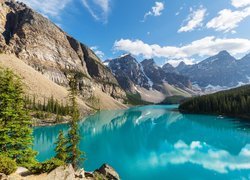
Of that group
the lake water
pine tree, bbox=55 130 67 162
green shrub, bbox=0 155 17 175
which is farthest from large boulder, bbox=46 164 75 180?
the lake water

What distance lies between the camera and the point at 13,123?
81.9ft

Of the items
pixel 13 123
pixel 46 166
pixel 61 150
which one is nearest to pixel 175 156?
pixel 61 150

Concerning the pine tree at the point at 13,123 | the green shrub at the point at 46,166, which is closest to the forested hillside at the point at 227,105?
the pine tree at the point at 13,123

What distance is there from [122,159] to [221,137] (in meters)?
49.7

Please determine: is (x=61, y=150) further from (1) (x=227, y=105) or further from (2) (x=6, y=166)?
(1) (x=227, y=105)

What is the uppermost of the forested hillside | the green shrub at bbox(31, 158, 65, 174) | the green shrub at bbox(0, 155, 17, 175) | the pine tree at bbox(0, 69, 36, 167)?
the forested hillside

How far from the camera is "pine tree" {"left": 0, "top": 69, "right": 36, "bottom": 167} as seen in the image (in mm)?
24281

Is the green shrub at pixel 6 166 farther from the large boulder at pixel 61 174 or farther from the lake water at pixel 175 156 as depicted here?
the lake water at pixel 175 156

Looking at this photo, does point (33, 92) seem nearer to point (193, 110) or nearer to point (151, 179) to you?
point (193, 110)

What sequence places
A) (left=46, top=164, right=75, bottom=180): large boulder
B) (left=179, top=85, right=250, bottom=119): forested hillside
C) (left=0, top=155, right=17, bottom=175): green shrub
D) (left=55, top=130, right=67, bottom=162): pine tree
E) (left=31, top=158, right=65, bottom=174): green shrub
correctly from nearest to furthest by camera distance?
1. (left=0, top=155, right=17, bottom=175): green shrub
2. (left=46, top=164, right=75, bottom=180): large boulder
3. (left=31, top=158, right=65, bottom=174): green shrub
4. (left=55, top=130, right=67, bottom=162): pine tree
5. (left=179, top=85, right=250, bottom=119): forested hillside

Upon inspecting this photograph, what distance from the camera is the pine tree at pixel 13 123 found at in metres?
24.3

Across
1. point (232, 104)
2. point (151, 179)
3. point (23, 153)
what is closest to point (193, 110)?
point (232, 104)

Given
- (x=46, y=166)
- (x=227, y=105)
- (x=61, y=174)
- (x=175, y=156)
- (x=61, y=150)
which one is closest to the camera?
(x=61, y=174)

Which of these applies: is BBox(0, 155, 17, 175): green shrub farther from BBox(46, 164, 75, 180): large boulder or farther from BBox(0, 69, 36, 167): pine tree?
BBox(0, 69, 36, 167): pine tree
